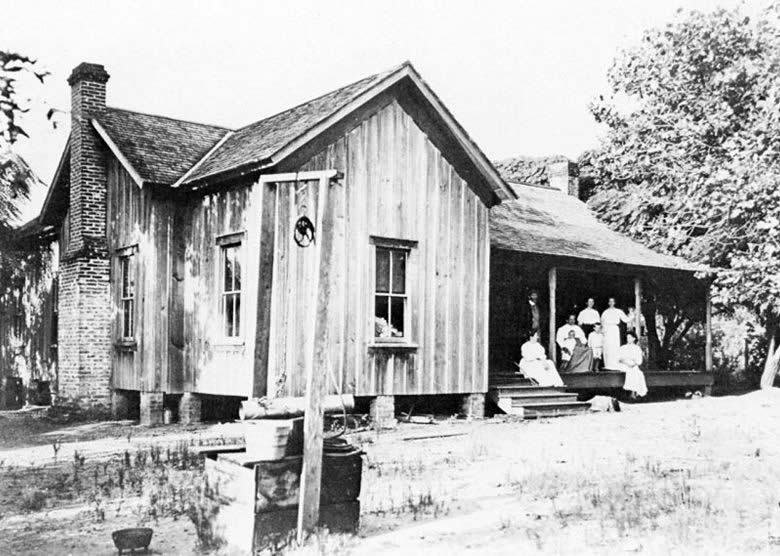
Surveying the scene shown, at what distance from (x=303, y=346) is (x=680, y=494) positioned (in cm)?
719

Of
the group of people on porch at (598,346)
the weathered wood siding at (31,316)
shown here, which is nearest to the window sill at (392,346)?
the group of people on porch at (598,346)

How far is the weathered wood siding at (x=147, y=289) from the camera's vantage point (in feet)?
54.4

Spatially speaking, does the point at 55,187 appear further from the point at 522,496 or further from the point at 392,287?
the point at 522,496

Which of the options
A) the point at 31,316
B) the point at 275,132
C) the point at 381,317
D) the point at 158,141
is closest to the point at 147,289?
the point at 158,141

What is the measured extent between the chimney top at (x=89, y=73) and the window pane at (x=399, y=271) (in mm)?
7983

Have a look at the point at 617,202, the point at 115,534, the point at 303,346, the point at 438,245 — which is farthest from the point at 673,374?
the point at 115,534

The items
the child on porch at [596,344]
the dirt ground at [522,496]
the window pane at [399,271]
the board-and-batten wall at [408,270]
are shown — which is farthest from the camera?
the child on porch at [596,344]

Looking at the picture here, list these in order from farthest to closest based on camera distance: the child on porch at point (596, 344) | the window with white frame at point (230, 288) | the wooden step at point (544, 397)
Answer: the child on porch at point (596, 344), the wooden step at point (544, 397), the window with white frame at point (230, 288)

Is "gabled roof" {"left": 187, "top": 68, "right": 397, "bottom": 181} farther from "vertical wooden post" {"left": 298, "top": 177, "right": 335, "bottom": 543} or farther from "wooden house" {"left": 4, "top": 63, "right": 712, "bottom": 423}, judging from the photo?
"vertical wooden post" {"left": 298, "top": 177, "right": 335, "bottom": 543}

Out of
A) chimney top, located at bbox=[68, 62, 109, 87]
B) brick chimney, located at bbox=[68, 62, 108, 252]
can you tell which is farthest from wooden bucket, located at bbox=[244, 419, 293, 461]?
chimney top, located at bbox=[68, 62, 109, 87]

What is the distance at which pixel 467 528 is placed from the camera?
25.2ft

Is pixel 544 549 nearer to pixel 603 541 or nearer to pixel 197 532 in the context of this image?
pixel 603 541

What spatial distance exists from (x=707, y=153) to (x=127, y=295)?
16795 millimetres

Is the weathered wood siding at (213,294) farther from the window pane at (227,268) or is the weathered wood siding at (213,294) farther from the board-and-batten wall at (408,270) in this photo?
the board-and-batten wall at (408,270)
